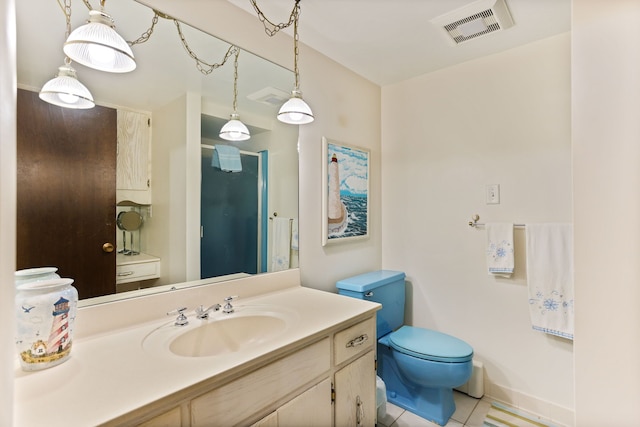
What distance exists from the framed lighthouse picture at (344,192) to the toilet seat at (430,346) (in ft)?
2.29

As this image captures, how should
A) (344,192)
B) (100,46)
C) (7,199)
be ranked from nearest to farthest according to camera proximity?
(7,199) → (100,46) → (344,192)

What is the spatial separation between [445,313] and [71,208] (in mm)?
2180

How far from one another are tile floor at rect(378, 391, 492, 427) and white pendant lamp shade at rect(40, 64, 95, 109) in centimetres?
208

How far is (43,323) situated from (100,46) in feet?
2.69

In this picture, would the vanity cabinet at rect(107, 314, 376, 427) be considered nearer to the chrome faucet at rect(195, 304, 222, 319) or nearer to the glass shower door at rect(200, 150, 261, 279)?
the chrome faucet at rect(195, 304, 222, 319)

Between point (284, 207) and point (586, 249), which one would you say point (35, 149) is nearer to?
point (284, 207)

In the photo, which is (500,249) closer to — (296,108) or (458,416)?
(458,416)

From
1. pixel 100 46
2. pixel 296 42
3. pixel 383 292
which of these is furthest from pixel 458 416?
pixel 100 46

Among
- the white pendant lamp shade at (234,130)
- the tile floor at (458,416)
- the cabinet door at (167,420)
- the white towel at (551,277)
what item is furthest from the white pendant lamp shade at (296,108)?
the tile floor at (458,416)

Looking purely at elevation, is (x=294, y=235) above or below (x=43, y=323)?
above

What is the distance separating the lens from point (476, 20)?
1.61m

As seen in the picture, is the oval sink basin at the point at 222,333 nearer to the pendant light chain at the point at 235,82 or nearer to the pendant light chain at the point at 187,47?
the pendant light chain at the point at 235,82

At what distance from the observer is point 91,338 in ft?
3.34

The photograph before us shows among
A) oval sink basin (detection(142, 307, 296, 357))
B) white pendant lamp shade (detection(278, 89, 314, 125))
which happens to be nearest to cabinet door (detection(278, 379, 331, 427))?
oval sink basin (detection(142, 307, 296, 357))
